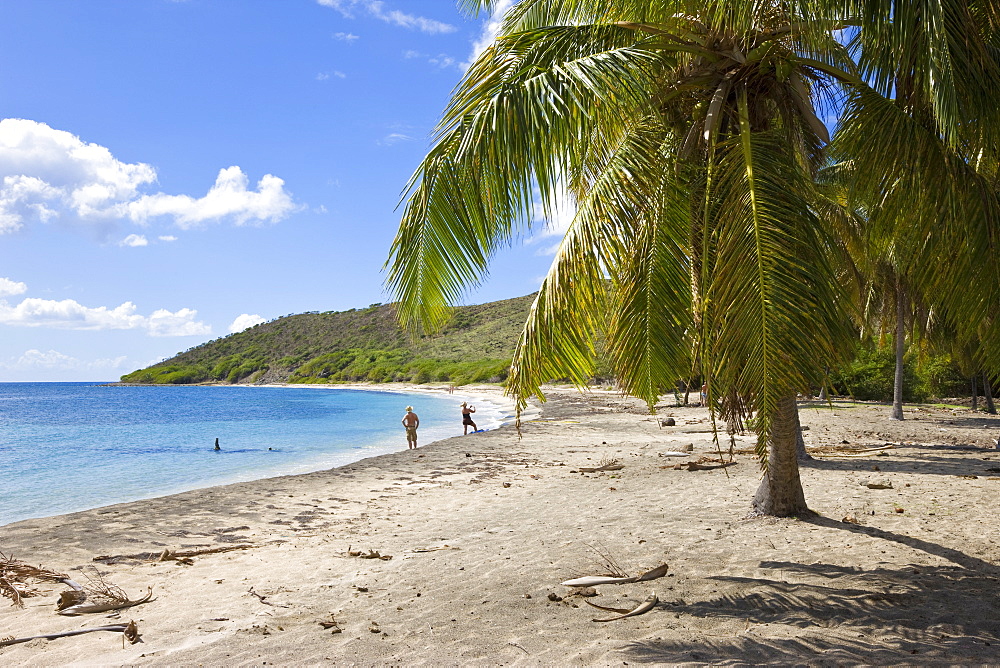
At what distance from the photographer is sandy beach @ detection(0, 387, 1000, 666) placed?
4320 millimetres

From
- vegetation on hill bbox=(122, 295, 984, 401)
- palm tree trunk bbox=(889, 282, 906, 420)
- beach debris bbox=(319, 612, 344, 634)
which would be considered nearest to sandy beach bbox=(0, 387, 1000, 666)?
beach debris bbox=(319, 612, 344, 634)

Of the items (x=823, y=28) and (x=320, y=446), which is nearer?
(x=823, y=28)

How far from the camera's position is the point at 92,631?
4895 mm

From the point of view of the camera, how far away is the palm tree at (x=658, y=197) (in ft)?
15.3

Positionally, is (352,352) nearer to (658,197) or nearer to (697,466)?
(697,466)

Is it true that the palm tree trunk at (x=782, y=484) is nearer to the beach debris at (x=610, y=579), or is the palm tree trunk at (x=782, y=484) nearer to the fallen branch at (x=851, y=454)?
the beach debris at (x=610, y=579)

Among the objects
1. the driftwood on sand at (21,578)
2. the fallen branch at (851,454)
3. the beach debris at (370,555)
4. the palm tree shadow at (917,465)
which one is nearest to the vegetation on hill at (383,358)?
the fallen branch at (851,454)

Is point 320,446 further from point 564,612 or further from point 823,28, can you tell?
point 823,28

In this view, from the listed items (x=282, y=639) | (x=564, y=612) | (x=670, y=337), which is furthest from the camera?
(x=670, y=337)

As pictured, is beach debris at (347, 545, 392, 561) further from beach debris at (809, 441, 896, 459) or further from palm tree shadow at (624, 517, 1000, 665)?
beach debris at (809, 441, 896, 459)

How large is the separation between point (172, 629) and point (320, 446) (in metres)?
20.6

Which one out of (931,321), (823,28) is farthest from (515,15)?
(931,321)

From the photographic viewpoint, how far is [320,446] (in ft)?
81.7

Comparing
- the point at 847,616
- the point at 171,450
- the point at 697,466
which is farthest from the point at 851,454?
the point at 171,450
